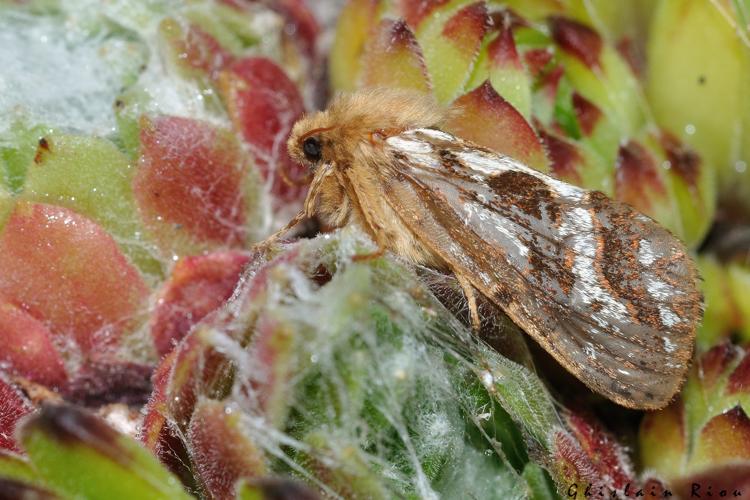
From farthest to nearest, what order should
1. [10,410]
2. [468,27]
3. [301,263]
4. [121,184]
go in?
[468,27], [121,184], [10,410], [301,263]

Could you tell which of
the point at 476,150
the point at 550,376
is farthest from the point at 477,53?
the point at 550,376

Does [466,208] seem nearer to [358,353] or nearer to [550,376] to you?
[550,376]

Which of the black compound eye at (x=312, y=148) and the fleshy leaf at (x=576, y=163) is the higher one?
the fleshy leaf at (x=576, y=163)

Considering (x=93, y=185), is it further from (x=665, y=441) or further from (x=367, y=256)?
(x=665, y=441)

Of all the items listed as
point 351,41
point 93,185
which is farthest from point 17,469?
point 351,41

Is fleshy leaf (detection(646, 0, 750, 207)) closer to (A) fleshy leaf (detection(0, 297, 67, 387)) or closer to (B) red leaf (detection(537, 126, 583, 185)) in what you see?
(B) red leaf (detection(537, 126, 583, 185))

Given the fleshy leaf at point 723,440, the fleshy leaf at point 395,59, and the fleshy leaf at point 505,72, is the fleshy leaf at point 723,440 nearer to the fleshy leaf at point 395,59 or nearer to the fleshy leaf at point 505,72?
the fleshy leaf at point 505,72

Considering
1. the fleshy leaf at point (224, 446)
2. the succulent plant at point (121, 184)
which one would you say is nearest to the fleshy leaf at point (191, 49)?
the succulent plant at point (121, 184)
